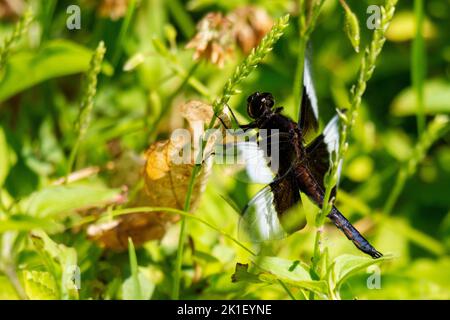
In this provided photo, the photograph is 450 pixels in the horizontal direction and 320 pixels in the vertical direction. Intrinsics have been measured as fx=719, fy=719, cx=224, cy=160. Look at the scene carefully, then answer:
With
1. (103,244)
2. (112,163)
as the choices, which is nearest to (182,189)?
(103,244)

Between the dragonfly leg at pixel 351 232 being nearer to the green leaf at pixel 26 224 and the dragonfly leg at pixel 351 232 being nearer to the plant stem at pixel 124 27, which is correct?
the green leaf at pixel 26 224

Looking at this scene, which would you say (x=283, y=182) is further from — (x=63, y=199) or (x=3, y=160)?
(x=3, y=160)

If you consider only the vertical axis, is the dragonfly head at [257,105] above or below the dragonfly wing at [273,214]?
above

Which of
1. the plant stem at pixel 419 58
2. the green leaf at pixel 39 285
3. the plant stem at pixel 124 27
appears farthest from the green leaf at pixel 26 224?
the plant stem at pixel 419 58

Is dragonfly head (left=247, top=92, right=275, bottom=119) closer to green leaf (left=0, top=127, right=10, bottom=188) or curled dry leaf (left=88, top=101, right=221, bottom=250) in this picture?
curled dry leaf (left=88, top=101, right=221, bottom=250)
